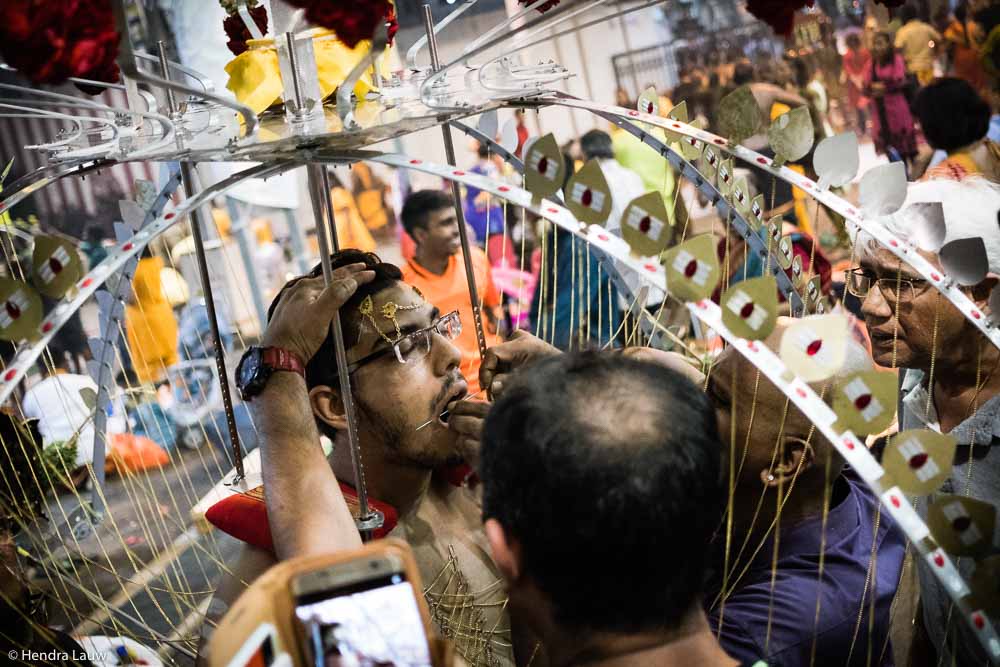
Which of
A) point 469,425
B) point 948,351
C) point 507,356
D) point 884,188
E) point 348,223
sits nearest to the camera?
point 884,188

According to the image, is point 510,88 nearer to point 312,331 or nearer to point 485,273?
point 312,331

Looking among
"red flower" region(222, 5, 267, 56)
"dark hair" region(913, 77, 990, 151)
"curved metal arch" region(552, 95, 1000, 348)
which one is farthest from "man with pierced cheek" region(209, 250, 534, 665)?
"dark hair" region(913, 77, 990, 151)

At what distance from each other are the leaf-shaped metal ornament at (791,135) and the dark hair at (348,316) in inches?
30.7

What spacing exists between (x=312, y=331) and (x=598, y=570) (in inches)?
30.5

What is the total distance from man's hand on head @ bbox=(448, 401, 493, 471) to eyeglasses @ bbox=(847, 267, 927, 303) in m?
0.88

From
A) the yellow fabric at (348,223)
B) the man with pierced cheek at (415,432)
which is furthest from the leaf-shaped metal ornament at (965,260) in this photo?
the yellow fabric at (348,223)

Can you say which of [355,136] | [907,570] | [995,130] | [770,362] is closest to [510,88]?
[355,136]

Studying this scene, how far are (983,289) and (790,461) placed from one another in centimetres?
62

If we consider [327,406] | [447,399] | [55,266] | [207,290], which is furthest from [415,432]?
[55,266]

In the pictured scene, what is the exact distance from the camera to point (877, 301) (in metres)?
2.19

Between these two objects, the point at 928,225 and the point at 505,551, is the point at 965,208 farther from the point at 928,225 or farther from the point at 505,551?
the point at 505,551

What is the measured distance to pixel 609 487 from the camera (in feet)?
3.33

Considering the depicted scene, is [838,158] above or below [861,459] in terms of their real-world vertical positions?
above

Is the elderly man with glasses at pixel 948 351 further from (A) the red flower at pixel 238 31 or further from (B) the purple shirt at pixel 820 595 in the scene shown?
(A) the red flower at pixel 238 31
